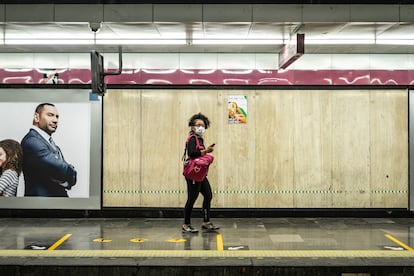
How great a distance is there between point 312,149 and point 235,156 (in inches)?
56.8

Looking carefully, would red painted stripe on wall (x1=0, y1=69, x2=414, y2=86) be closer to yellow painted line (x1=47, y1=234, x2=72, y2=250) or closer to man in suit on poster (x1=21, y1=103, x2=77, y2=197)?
man in suit on poster (x1=21, y1=103, x2=77, y2=197)

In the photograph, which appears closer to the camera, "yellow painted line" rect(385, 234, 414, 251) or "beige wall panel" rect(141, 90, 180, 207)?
"yellow painted line" rect(385, 234, 414, 251)

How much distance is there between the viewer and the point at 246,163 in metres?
10.2

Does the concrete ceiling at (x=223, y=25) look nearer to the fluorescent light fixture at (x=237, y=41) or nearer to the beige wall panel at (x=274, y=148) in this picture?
the fluorescent light fixture at (x=237, y=41)

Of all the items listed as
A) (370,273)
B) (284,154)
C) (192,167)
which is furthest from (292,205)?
(370,273)

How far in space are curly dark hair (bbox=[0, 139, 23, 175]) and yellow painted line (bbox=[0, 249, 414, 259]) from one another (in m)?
3.26

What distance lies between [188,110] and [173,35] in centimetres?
208

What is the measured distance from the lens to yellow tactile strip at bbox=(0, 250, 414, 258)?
6789mm

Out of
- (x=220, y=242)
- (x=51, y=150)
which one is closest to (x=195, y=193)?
(x=220, y=242)

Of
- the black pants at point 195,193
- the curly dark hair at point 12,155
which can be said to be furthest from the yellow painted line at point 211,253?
the curly dark hair at point 12,155

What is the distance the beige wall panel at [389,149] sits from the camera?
1015cm

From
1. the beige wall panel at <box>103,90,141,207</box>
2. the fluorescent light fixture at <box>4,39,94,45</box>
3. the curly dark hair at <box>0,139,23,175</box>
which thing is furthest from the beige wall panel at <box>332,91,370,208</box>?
the curly dark hair at <box>0,139,23,175</box>

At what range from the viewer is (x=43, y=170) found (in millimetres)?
10172

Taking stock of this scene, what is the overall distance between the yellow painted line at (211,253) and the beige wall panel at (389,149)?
3.11 m
